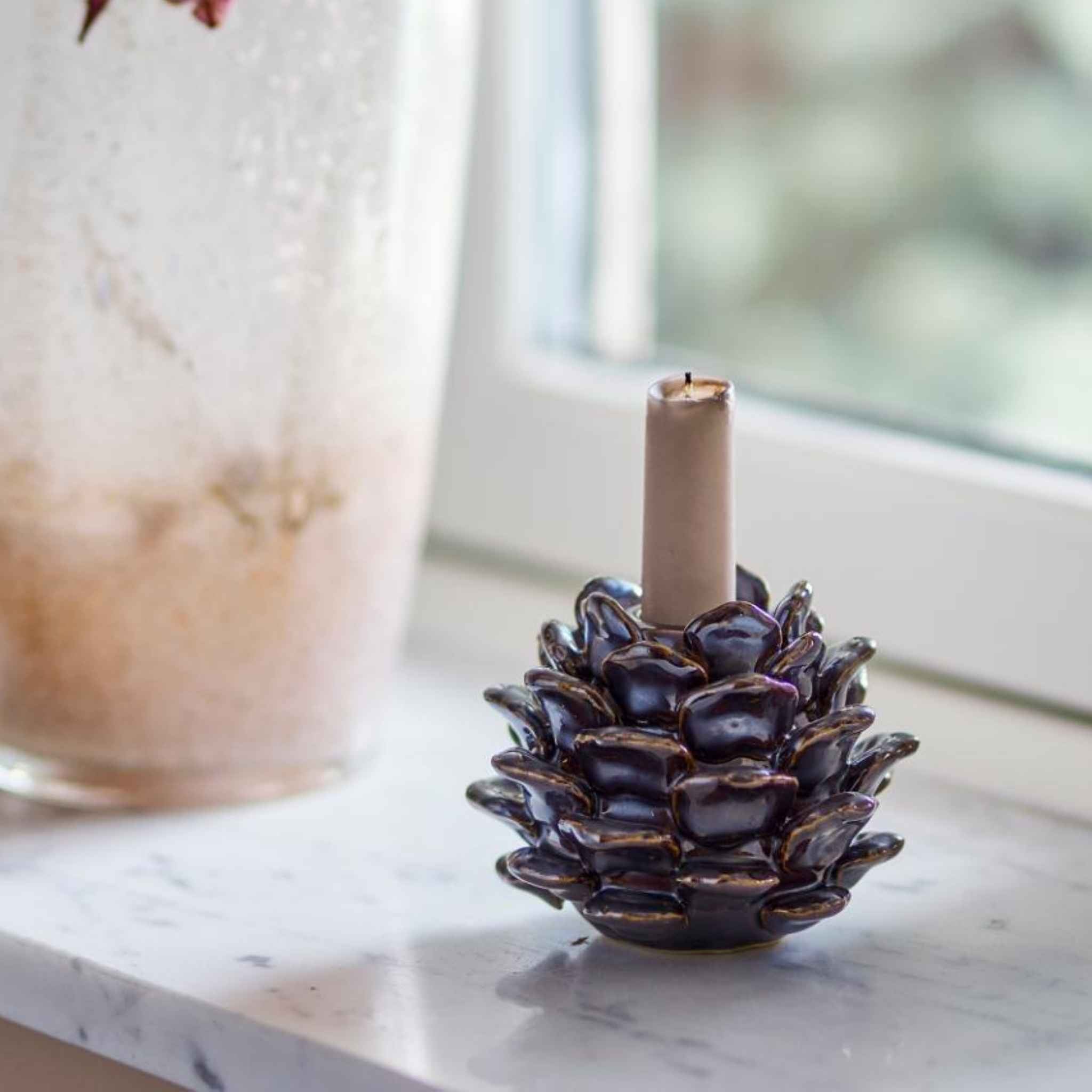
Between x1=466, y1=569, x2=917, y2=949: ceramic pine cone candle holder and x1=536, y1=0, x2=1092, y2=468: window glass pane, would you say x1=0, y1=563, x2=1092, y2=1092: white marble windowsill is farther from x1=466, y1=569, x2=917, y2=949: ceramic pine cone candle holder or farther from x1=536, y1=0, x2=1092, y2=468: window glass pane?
x1=536, y1=0, x2=1092, y2=468: window glass pane

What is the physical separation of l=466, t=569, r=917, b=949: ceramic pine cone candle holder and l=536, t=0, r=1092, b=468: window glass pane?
22 cm

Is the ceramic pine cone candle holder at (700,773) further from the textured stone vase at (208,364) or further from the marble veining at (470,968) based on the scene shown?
the textured stone vase at (208,364)

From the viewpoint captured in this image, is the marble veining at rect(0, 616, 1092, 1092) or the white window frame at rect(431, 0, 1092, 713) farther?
the white window frame at rect(431, 0, 1092, 713)

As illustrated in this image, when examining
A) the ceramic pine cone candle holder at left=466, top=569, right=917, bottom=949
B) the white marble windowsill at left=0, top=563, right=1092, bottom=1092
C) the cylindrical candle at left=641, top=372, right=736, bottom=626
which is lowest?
the white marble windowsill at left=0, top=563, right=1092, bottom=1092

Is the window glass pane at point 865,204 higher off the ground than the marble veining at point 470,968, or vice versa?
the window glass pane at point 865,204

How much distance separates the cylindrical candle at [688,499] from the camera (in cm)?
41

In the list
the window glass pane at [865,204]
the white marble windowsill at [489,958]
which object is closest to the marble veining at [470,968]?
the white marble windowsill at [489,958]

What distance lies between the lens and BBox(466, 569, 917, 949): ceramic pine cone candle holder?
40cm

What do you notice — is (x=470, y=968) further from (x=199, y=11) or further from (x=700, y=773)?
(x=199, y=11)

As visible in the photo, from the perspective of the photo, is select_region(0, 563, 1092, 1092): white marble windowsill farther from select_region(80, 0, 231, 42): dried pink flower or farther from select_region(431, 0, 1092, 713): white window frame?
select_region(80, 0, 231, 42): dried pink flower

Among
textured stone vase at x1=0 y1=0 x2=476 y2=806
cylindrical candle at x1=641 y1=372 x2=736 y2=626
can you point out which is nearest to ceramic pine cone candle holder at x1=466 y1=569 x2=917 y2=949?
cylindrical candle at x1=641 y1=372 x2=736 y2=626

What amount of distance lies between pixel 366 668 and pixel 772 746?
0.64 feet

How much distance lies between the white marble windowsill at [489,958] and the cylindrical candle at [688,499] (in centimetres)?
9

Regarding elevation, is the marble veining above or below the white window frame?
below
